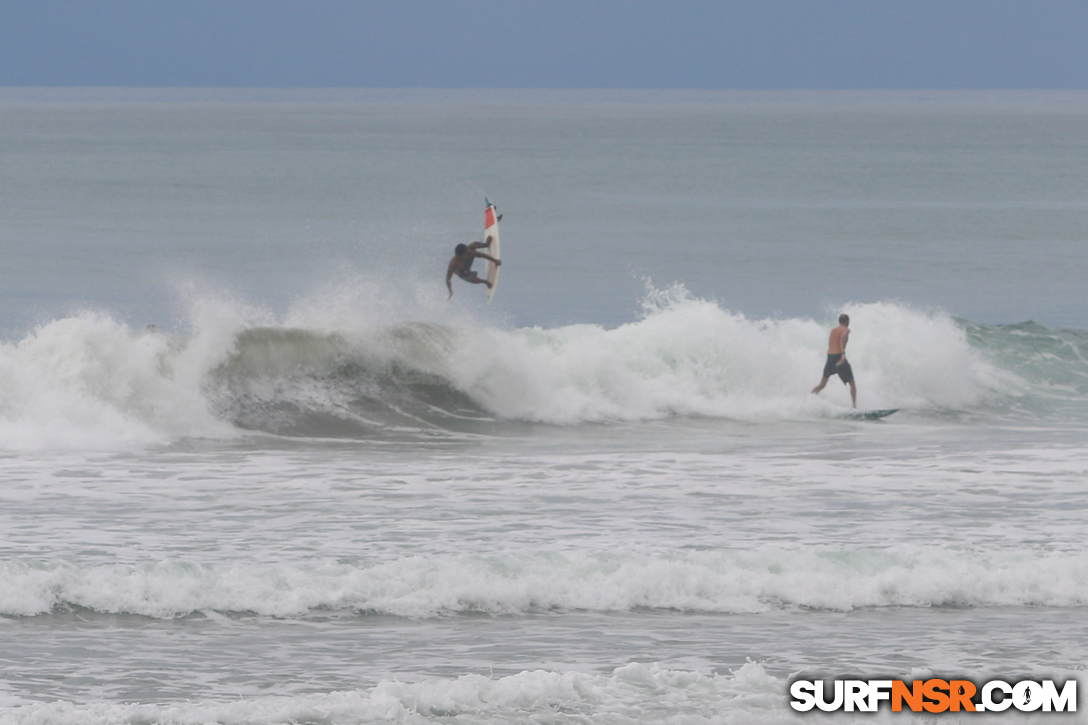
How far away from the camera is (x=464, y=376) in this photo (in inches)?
785

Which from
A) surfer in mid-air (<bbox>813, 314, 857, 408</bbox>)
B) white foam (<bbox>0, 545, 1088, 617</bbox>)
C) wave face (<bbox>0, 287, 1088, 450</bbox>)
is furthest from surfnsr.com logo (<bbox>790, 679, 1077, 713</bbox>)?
surfer in mid-air (<bbox>813, 314, 857, 408</bbox>)

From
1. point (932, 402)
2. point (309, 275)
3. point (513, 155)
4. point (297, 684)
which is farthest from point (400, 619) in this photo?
point (513, 155)

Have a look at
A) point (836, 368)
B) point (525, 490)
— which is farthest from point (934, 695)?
point (836, 368)

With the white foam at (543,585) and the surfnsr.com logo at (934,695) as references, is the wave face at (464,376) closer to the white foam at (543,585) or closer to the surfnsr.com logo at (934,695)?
the white foam at (543,585)

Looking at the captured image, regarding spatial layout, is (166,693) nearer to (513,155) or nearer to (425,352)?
(425,352)

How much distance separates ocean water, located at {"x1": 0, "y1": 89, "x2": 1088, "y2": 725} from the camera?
8664 mm

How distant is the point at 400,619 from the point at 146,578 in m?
1.86

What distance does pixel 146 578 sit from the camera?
395 inches

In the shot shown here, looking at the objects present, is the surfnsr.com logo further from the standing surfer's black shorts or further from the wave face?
the standing surfer's black shorts

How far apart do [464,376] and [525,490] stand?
5.98 m

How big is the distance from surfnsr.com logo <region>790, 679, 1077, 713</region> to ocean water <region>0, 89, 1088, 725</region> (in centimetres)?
17

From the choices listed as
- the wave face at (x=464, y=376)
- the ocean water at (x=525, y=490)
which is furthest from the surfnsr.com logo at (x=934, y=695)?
the wave face at (x=464, y=376)

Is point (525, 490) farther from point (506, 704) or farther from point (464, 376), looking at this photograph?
point (506, 704)

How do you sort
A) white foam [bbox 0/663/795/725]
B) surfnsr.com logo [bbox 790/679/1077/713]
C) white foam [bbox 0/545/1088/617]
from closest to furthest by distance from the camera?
white foam [bbox 0/663/795/725] → surfnsr.com logo [bbox 790/679/1077/713] → white foam [bbox 0/545/1088/617]
